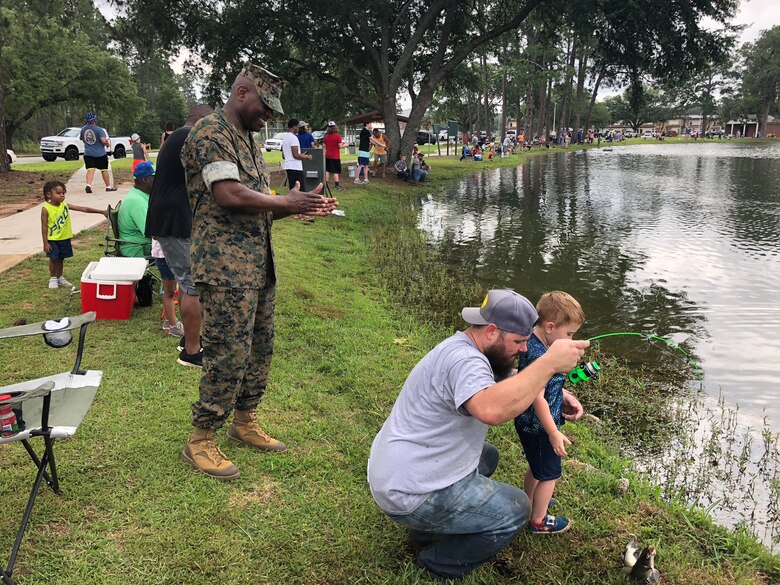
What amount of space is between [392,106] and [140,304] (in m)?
16.2

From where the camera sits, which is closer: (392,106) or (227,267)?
(227,267)

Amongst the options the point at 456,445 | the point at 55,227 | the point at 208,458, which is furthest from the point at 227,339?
the point at 55,227

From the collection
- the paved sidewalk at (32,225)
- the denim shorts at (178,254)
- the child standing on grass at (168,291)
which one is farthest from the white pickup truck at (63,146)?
the denim shorts at (178,254)

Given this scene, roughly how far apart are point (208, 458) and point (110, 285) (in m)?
2.88

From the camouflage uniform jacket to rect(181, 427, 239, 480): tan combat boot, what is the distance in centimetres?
94

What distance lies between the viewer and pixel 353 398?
4.35m

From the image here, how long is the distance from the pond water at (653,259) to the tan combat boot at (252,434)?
3.89 meters

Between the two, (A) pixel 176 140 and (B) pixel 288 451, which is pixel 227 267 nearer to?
(B) pixel 288 451

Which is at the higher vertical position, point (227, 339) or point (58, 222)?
point (58, 222)

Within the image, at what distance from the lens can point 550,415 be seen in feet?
8.62

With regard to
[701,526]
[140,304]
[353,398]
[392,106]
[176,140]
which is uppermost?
[392,106]

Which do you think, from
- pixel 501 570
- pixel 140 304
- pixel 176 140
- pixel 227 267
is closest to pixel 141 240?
pixel 140 304

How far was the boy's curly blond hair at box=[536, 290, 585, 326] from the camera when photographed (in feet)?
8.96

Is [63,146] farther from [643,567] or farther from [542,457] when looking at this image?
[643,567]
